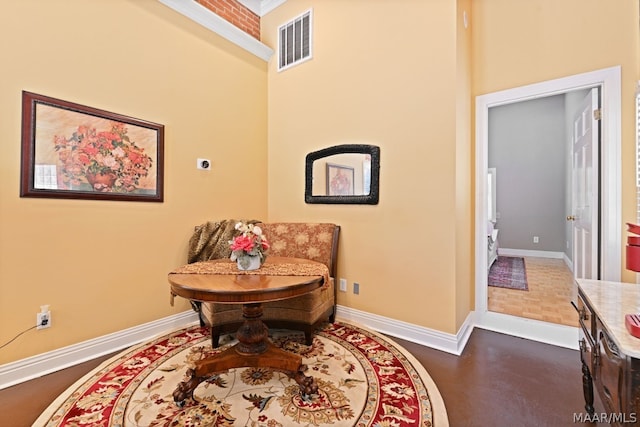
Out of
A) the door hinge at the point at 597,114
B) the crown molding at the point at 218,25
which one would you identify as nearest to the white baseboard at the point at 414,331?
the door hinge at the point at 597,114

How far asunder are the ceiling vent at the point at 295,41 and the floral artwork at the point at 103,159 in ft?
6.33

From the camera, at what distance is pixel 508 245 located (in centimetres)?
629

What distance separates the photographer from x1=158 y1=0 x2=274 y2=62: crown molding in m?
2.62

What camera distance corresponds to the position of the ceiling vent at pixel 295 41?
10.2 feet

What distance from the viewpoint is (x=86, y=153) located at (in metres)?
2.10

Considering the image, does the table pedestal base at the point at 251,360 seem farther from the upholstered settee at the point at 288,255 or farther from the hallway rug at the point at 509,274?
the hallway rug at the point at 509,274

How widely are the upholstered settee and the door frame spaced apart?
142 cm

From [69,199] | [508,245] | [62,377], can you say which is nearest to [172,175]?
[69,199]

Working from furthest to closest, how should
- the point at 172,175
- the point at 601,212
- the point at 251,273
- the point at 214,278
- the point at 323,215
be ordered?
the point at 323,215
the point at 172,175
the point at 601,212
the point at 251,273
the point at 214,278

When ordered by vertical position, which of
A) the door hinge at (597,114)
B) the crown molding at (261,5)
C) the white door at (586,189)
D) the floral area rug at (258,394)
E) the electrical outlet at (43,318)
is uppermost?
the crown molding at (261,5)

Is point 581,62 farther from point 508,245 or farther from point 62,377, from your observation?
point 508,245

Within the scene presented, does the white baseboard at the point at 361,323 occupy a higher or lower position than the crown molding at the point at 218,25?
lower

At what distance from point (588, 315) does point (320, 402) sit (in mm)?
1422

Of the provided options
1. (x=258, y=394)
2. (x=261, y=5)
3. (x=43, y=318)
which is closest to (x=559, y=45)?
(x=261, y=5)
